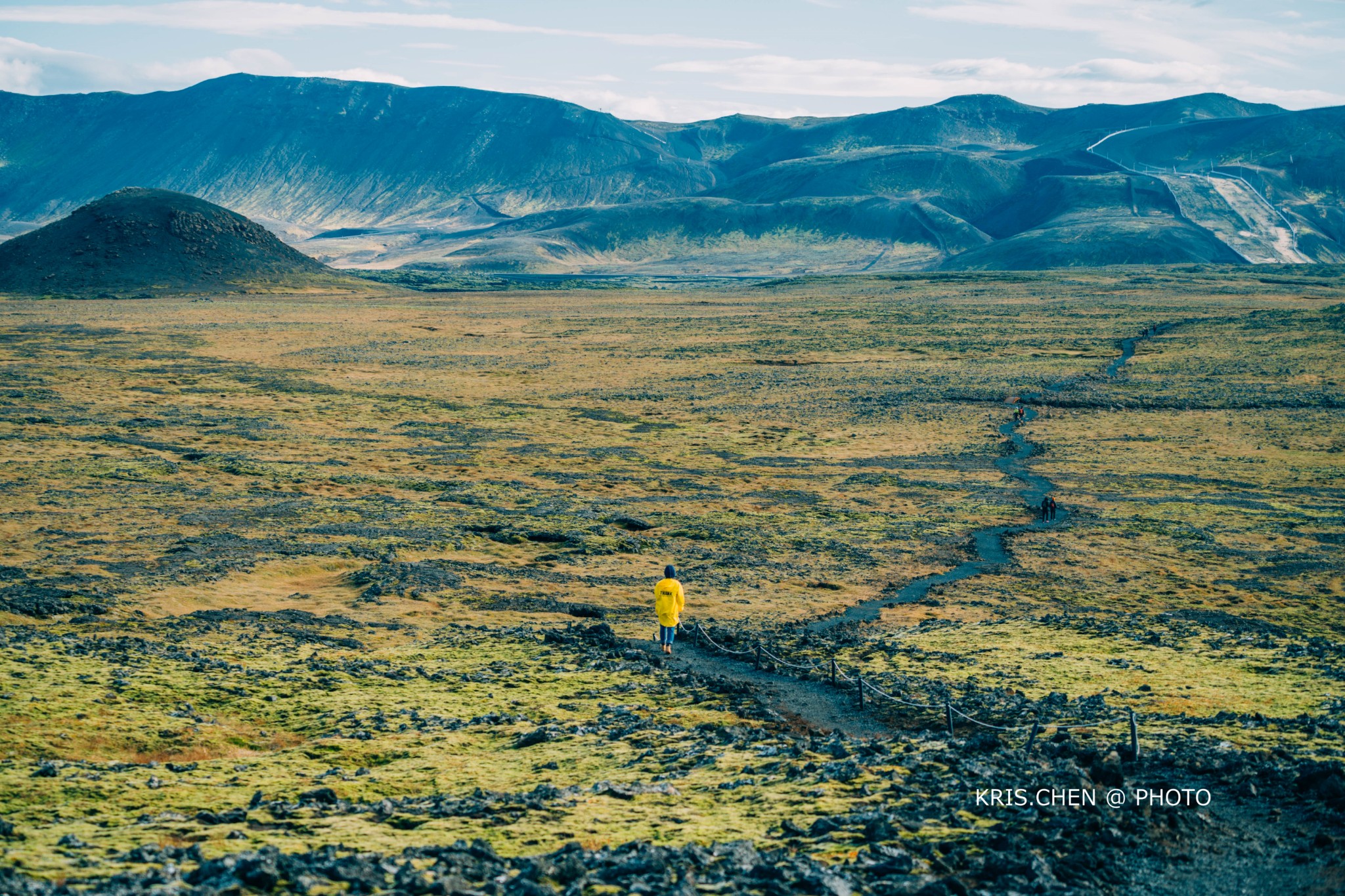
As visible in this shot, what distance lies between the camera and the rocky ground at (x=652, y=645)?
11.4 metres

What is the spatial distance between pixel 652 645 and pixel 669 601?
2.24m

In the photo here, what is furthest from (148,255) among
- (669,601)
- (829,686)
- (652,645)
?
(829,686)

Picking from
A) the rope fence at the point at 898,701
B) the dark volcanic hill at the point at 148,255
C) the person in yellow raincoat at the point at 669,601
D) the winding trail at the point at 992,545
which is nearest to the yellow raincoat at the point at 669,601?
the person in yellow raincoat at the point at 669,601

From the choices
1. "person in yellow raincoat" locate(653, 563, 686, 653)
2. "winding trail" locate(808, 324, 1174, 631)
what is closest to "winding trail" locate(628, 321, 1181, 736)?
"winding trail" locate(808, 324, 1174, 631)

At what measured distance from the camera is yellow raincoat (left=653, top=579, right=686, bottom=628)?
64.8 feet

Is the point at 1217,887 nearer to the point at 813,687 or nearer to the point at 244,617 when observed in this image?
the point at 813,687

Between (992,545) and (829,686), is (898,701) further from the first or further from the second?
(992,545)

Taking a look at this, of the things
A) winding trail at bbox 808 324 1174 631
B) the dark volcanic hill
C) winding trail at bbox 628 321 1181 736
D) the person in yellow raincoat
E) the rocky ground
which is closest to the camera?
the rocky ground

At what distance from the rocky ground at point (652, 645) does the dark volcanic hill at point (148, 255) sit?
7621 cm

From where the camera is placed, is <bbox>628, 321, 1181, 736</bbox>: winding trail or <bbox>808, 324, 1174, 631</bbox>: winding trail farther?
<bbox>808, 324, 1174, 631</bbox>: winding trail

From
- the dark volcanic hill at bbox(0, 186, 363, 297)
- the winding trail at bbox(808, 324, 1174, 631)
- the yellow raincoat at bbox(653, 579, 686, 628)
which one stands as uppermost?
the dark volcanic hill at bbox(0, 186, 363, 297)

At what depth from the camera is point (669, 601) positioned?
1984 cm

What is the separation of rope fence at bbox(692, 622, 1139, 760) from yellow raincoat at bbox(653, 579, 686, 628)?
66.6 inches

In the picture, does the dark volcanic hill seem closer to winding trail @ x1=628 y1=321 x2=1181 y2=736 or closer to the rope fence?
winding trail @ x1=628 y1=321 x2=1181 y2=736
